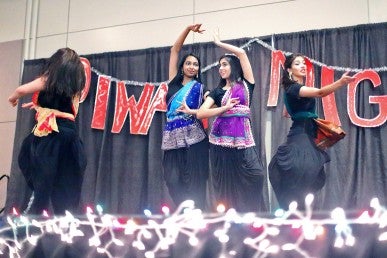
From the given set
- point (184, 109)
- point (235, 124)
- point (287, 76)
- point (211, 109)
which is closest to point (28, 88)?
point (184, 109)

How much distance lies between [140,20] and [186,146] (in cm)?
177

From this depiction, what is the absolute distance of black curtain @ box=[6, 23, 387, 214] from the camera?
3279 millimetres

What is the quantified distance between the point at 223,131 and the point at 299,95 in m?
0.46

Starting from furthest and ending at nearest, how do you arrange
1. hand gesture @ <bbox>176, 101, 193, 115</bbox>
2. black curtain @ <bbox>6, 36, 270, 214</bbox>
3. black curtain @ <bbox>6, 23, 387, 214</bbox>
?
1. black curtain @ <bbox>6, 36, 270, 214</bbox>
2. black curtain @ <bbox>6, 23, 387, 214</bbox>
3. hand gesture @ <bbox>176, 101, 193, 115</bbox>

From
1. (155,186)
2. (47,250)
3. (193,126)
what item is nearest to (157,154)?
(155,186)

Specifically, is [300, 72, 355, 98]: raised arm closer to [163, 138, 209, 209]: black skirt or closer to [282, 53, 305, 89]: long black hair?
[282, 53, 305, 89]: long black hair

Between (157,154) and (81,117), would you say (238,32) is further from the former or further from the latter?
(81,117)

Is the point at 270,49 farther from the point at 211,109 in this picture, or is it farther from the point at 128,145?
the point at 128,145

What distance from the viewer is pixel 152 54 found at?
3955 millimetres

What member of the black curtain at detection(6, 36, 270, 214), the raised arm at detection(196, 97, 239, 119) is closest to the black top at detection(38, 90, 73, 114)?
the raised arm at detection(196, 97, 239, 119)

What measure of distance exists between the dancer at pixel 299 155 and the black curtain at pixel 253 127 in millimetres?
832

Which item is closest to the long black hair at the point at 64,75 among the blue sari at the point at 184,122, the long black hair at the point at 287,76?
the blue sari at the point at 184,122

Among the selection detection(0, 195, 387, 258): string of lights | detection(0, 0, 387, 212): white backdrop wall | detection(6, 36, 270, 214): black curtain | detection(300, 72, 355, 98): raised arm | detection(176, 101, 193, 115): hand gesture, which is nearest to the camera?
detection(0, 195, 387, 258): string of lights

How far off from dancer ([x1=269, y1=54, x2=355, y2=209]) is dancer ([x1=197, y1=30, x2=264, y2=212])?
16 centimetres
